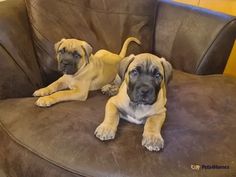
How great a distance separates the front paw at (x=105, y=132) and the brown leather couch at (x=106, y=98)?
22mm

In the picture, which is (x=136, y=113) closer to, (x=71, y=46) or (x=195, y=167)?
(x=195, y=167)

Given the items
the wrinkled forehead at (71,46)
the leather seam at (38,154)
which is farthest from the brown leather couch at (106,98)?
the wrinkled forehead at (71,46)

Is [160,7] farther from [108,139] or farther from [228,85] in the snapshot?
[108,139]

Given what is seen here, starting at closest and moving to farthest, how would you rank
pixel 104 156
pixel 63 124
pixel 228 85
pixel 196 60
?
1. pixel 104 156
2. pixel 63 124
3. pixel 228 85
4. pixel 196 60

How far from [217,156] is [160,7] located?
1081 mm

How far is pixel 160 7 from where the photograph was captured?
1.96 meters

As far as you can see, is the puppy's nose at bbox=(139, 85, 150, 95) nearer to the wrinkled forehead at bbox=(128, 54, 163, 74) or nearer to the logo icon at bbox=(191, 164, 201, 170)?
the wrinkled forehead at bbox=(128, 54, 163, 74)

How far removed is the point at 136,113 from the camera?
53.3 inches

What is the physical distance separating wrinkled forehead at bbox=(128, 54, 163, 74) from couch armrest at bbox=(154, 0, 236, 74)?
19.6 inches

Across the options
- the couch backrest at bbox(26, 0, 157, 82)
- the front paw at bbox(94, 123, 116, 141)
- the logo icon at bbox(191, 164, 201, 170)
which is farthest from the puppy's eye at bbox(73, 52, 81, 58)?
the logo icon at bbox(191, 164, 201, 170)

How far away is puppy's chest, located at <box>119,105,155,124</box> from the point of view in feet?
4.43

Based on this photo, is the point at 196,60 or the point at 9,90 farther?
the point at 196,60

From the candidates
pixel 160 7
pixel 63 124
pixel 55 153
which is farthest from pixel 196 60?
pixel 55 153

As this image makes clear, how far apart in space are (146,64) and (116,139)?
0.33 metres
